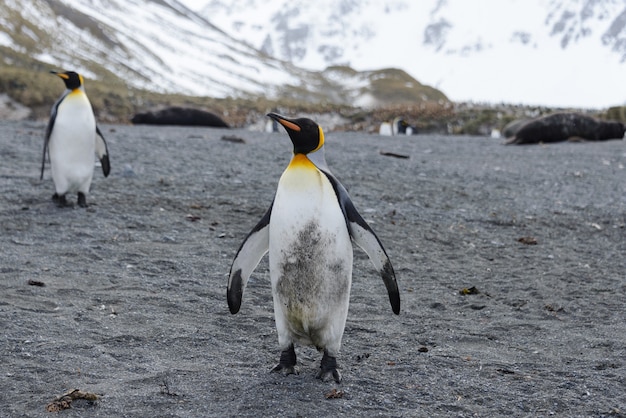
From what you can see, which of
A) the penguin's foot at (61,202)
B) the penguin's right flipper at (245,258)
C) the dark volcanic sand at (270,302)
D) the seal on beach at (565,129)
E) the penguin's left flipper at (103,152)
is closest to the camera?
the dark volcanic sand at (270,302)

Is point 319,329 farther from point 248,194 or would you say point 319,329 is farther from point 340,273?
point 248,194

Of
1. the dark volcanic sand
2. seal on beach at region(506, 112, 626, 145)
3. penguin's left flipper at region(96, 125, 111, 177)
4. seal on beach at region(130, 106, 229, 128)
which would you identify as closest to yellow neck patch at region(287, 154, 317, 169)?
the dark volcanic sand

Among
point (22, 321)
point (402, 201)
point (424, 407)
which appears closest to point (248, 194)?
point (402, 201)

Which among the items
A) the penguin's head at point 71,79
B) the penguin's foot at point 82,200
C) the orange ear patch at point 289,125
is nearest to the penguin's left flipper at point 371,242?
the orange ear patch at point 289,125

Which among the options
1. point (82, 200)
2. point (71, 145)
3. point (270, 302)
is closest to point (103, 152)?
point (71, 145)

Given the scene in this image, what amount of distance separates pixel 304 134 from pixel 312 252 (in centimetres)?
55

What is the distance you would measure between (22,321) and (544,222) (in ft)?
17.1

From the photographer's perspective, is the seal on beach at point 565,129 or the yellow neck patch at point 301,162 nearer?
the yellow neck patch at point 301,162

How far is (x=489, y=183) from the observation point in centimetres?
909

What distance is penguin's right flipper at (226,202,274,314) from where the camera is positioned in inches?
138

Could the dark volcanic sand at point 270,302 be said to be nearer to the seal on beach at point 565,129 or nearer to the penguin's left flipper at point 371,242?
the penguin's left flipper at point 371,242

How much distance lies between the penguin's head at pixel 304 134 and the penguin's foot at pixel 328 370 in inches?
38.5

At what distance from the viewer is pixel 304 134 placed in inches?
131

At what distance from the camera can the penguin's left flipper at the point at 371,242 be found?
3.38m
